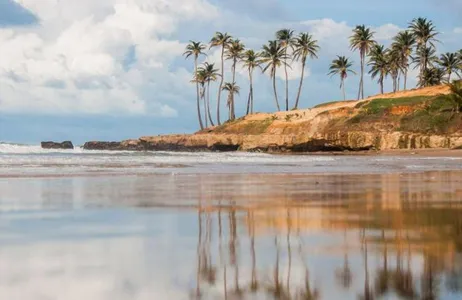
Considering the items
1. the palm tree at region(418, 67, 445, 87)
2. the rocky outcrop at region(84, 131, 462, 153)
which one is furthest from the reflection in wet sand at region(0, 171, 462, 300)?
the palm tree at region(418, 67, 445, 87)

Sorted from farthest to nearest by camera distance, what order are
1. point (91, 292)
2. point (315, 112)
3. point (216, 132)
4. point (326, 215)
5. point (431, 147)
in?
point (216, 132), point (315, 112), point (431, 147), point (326, 215), point (91, 292)

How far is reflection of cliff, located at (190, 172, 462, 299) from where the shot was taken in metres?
6.71

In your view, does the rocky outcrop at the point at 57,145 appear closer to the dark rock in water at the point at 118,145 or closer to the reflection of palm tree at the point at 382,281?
the dark rock in water at the point at 118,145

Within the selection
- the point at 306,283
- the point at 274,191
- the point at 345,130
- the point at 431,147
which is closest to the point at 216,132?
the point at 345,130

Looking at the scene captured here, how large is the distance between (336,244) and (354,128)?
6603 cm

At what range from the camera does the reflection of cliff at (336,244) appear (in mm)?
6711

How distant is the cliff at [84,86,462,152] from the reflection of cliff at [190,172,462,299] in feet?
172

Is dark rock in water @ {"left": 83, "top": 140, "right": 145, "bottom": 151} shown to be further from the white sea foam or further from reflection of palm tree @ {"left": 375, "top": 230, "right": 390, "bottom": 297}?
reflection of palm tree @ {"left": 375, "top": 230, "right": 390, "bottom": 297}

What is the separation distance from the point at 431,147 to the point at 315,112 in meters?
21.0

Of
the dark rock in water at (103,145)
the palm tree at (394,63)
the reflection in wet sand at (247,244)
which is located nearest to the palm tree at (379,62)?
the palm tree at (394,63)

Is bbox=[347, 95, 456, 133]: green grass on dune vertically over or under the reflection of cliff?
over

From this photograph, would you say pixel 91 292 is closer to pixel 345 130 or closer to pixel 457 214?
pixel 457 214

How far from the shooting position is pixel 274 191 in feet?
62.3

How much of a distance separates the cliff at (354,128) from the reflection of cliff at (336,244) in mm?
52448
